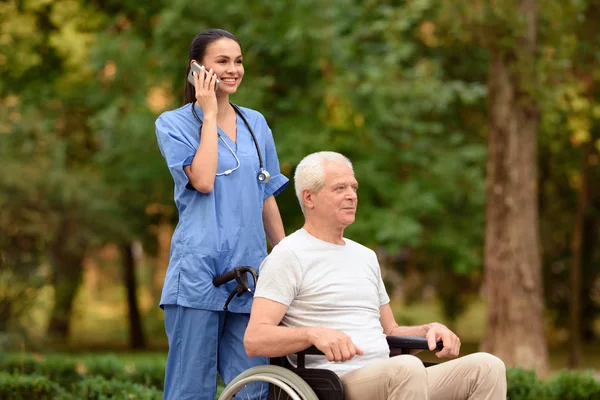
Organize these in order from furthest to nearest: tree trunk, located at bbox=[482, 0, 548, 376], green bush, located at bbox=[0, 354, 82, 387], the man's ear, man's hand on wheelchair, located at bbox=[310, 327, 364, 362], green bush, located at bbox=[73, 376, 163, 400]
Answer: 1. tree trunk, located at bbox=[482, 0, 548, 376]
2. green bush, located at bbox=[0, 354, 82, 387]
3. green bush, located at bbox=[73, 376, 163, 400]
4. the man's ear
5. man's hand on wheelchair, located at bbox=[310, 327, 364, 362]

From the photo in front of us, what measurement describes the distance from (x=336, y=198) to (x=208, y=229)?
0.47 meters

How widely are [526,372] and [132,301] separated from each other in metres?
14.7

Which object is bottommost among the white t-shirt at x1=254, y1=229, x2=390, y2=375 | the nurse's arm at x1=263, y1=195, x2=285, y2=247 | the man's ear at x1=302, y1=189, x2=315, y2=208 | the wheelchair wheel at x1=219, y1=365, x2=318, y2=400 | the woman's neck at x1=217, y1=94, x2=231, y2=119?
the wheelchair wheel at x1=219, y1=365, x2=318, y2=400

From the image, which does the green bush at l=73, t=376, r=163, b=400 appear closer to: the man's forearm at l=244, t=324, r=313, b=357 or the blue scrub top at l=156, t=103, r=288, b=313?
the blue scrub top at l=156, t=103, r=288, b=313

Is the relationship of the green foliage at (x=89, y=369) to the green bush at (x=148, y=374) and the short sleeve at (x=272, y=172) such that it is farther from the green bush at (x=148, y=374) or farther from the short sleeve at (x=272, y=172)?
the short sleeve at (x=272, y=172)

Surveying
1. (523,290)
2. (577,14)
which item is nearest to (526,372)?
(523,290)

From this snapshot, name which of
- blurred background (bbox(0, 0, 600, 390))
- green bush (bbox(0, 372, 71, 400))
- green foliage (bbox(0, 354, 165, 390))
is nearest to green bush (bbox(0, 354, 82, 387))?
green foliage (bbox(0, 354, 165, 390))

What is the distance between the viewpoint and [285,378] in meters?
3.43

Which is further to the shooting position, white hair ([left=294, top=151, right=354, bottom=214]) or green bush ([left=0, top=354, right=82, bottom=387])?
green bush ([left=0, top=354, right=82, bottom=387])

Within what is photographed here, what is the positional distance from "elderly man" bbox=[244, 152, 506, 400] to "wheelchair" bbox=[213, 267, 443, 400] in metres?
0.06

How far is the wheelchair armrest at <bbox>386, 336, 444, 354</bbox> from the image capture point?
12.1 feet

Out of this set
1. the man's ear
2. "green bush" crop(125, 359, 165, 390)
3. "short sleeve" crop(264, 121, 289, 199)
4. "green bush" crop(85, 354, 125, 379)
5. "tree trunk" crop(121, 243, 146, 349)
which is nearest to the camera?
the man's ear

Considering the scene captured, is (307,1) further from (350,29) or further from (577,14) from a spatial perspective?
(577,14)

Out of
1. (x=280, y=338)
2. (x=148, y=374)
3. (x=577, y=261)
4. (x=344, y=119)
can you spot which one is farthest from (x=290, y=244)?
(x=577, y=261)
